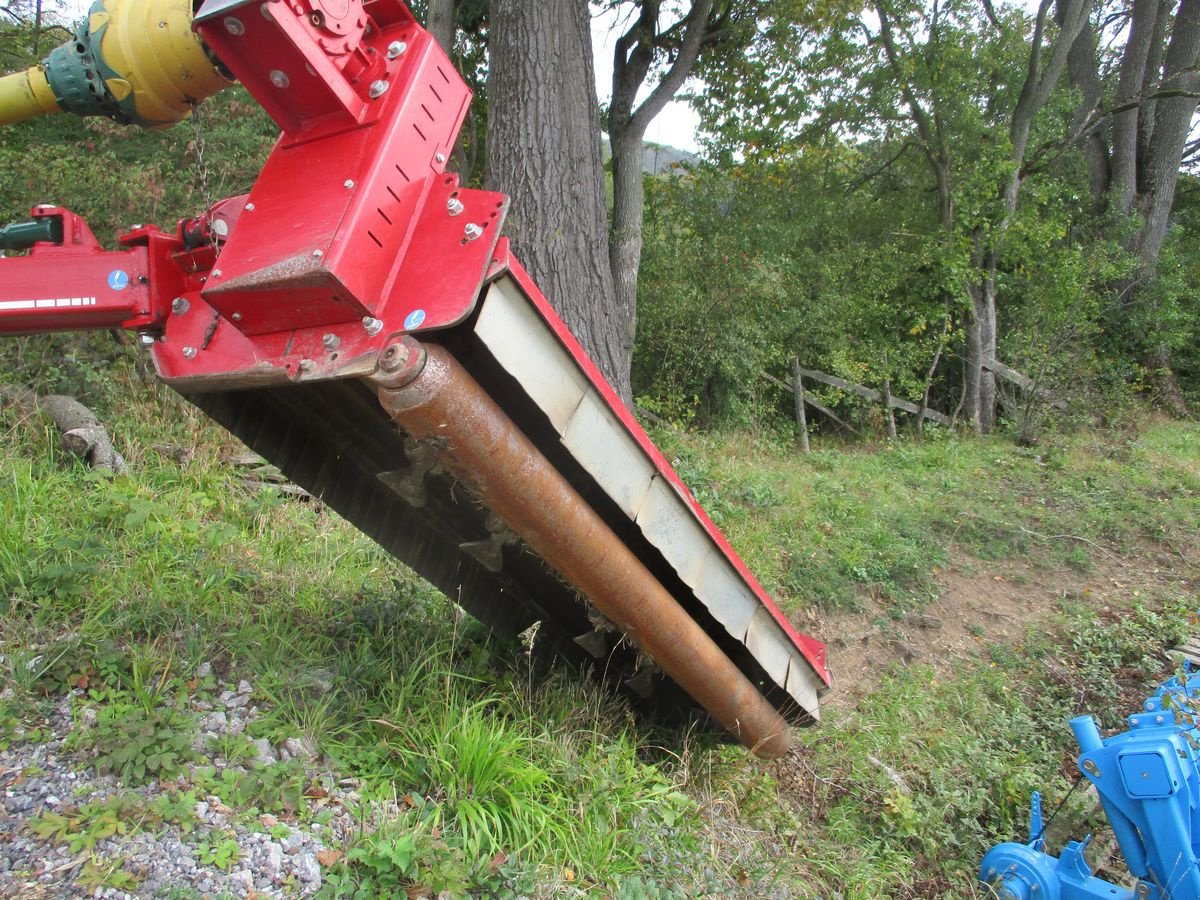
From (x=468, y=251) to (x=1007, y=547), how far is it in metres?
6.42

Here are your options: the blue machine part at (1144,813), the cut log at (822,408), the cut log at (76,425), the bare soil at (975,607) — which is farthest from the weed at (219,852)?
the cut log at (822,408)

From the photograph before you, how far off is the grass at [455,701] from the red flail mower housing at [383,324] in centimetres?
60

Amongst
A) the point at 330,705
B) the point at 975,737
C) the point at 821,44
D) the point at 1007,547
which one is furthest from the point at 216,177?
the point at 821,44

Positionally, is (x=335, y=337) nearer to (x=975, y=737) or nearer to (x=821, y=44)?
(x=975, y=737)

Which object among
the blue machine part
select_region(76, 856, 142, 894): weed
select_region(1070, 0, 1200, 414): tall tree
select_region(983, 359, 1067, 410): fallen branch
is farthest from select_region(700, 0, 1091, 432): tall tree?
select_region(76, 856, 142, 894): weed

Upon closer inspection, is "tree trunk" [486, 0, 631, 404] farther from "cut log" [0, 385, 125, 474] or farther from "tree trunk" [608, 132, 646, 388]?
"cut log" [0, 385, 125, 474]

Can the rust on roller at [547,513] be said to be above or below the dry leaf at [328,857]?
above

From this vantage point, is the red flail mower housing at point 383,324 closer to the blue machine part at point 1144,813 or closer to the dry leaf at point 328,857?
the dry leaf at point 328,857

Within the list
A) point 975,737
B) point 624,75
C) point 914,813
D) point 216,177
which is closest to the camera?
point 914,813

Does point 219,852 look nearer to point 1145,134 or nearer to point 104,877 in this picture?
point 104,877

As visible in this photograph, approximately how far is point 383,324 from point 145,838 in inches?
56.0

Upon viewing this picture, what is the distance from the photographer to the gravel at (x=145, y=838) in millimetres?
1938

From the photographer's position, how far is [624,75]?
34.3ft

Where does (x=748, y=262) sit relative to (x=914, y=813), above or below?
above
